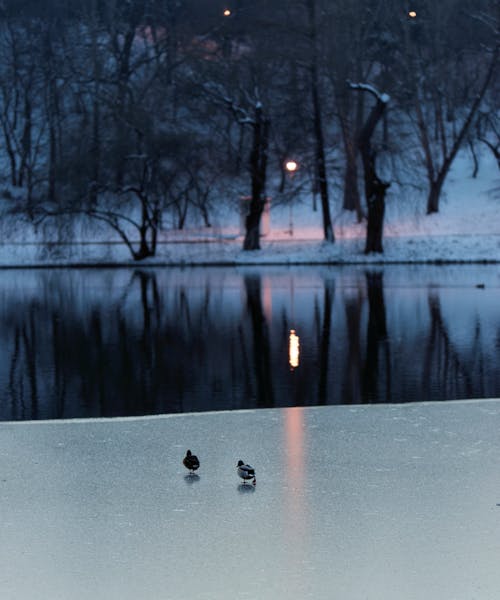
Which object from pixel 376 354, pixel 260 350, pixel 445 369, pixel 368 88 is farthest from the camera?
pixel 368 88

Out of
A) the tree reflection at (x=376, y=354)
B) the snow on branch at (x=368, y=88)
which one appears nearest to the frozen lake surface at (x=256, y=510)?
the tree reflection at (x=376, y=354)

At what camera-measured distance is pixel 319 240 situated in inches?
1790

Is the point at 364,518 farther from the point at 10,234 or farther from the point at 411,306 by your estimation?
the point at 10,234

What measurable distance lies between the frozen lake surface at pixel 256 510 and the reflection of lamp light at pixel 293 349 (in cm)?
538

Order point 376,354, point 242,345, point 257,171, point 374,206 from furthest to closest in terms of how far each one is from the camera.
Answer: point 257,171 → point 374,206 → point 242,345 → point 376,354

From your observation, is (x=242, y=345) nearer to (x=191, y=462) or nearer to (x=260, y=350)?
(x=260, y=350)

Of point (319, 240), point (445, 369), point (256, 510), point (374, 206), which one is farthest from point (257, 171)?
point (256, 510)

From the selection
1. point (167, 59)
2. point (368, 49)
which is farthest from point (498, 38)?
point (167, 59)

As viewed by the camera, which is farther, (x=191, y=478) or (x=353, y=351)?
(x=353, y=351)

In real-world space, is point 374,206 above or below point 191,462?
above

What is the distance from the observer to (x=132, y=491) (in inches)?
270

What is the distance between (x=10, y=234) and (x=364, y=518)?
131ft

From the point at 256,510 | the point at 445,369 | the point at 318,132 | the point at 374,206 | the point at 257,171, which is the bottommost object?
the point at 445,369

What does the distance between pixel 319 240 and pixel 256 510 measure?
129 ft
